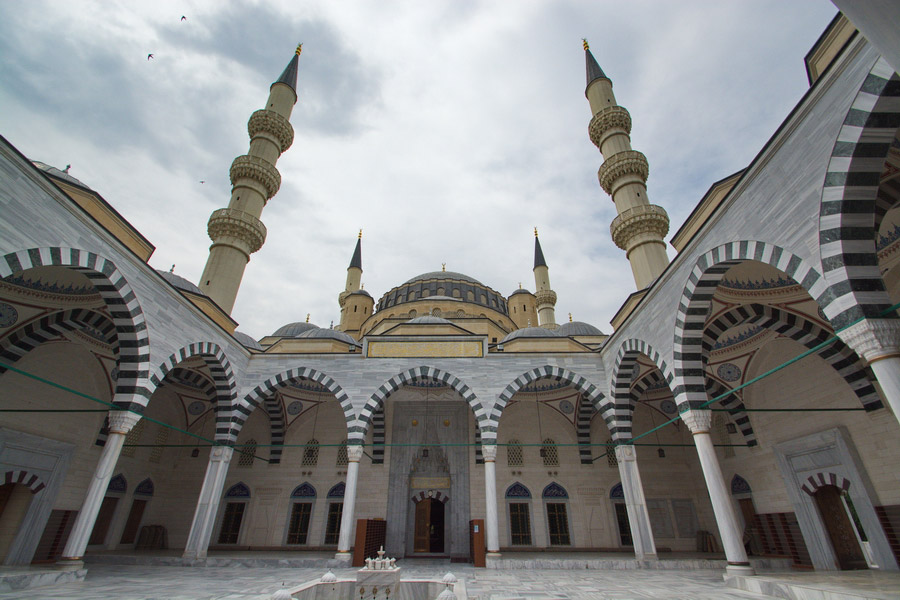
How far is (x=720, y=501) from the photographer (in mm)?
5555

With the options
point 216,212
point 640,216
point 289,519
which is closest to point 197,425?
point 289,519

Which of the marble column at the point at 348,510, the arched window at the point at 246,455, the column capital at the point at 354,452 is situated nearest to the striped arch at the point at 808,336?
the column capital at the point at 354,452

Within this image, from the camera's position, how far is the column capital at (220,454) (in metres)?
8.38

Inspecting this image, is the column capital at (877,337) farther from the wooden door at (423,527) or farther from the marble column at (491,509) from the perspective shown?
the wooden door at (423,527)

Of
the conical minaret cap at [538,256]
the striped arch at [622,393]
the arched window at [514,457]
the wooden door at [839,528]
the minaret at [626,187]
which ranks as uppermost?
the conical minaret cap at [538,256]

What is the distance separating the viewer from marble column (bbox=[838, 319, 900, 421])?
128 inches

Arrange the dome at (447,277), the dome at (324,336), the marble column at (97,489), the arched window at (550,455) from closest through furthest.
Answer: the marble column at (97,489) < the arched window at (550,455) < the dome at (324,336) < the dome at (447,277)

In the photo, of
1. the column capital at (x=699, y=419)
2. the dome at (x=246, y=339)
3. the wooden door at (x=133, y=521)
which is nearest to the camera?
the column capital at (x=699, y=419)

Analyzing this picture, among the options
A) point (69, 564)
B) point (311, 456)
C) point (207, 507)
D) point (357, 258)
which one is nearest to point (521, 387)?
point (311, 456)

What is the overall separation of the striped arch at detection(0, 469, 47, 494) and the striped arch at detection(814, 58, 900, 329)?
11.5m

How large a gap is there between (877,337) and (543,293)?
17777 millimetres

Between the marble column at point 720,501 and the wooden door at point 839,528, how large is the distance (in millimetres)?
2932

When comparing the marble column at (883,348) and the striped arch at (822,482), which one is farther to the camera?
the striped arch at (822,482)

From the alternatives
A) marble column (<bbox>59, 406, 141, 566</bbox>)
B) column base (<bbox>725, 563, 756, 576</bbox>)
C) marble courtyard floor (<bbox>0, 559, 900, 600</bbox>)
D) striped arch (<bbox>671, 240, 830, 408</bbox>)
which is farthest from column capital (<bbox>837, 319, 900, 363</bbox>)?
marble column (<bbox>59, 406, 141, 566</bbox>)
